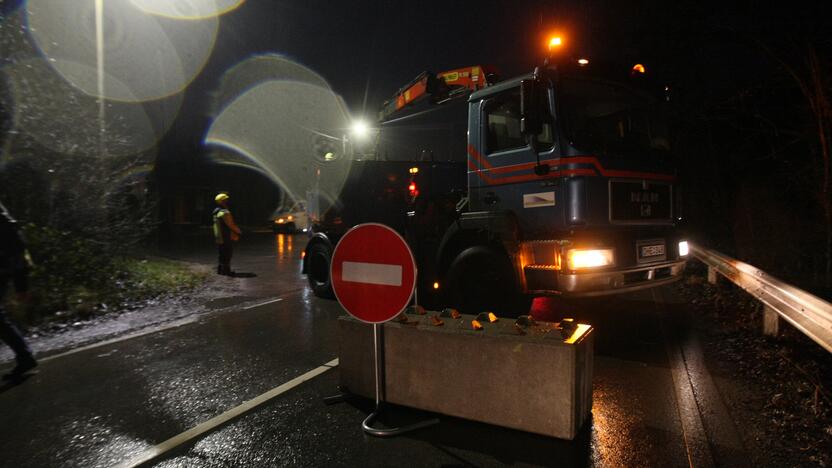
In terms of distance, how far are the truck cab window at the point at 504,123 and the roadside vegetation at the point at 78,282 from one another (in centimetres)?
620

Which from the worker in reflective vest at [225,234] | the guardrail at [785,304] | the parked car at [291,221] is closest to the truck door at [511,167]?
the guardrail at [785,304]

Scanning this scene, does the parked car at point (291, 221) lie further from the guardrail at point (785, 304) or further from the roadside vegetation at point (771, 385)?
the roadside vegetation at point (771, 385)

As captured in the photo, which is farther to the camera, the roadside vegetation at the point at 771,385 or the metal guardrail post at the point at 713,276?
the metal guardrail post at the point at 713,276

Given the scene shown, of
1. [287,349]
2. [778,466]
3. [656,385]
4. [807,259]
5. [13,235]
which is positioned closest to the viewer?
[778,466]

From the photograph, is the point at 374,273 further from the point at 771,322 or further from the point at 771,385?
the point at 771,322

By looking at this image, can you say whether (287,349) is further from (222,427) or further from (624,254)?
(624,254)

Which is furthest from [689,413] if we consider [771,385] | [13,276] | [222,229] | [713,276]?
[222,229]

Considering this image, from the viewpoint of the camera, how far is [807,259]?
9.74 meters

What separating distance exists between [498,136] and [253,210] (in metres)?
36.7

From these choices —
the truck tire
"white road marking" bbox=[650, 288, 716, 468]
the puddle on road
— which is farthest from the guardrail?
the puddle on road

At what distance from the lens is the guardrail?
3.57 metres

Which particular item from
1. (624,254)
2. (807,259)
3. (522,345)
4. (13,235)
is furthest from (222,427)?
(807,259)

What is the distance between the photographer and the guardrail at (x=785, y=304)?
3.57 m

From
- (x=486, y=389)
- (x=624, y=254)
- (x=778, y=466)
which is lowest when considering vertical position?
(x=778, y=466)
